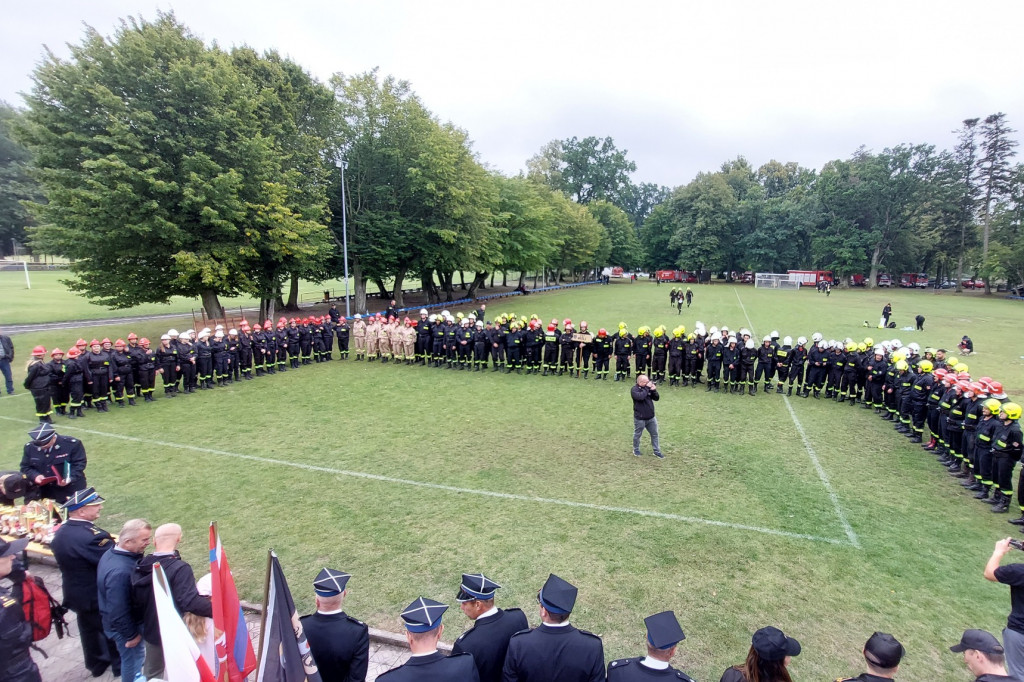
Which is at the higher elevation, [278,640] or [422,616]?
[422,616]

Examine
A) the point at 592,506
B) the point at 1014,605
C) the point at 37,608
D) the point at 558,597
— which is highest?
the point at 558,597

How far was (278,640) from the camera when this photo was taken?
334cm

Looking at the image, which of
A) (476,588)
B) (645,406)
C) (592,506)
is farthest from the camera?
(645,406)

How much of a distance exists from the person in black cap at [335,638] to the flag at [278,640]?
23cm

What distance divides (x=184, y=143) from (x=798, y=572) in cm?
2428

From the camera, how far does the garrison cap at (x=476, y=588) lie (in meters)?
3.76

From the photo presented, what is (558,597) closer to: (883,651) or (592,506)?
(883,651)

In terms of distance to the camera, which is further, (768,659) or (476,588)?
(476,588)

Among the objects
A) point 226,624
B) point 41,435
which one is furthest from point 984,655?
point 41,435

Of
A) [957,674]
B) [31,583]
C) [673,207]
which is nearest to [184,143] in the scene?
[31,583]

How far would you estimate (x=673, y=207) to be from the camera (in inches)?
3061

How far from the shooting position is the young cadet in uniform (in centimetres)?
1758

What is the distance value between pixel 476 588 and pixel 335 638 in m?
1.05

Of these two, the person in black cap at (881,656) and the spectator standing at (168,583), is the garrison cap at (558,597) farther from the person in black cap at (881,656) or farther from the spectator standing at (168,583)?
the spectator standing at (168,583)
